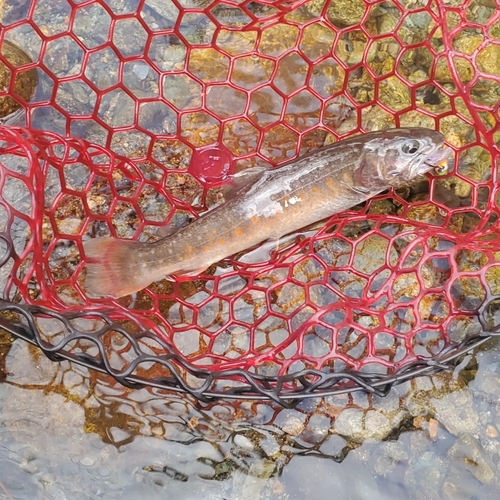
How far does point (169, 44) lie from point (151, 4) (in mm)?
274

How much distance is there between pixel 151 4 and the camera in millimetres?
3291

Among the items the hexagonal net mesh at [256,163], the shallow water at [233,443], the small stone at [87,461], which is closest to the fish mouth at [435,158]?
the hexagonal net mesh at [256,163]

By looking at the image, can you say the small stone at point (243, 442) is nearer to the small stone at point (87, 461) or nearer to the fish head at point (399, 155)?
the small stone at point (87, 461)

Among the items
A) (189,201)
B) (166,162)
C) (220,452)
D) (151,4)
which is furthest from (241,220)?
(151,4)

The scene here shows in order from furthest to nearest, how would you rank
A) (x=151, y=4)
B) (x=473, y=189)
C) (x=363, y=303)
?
(x=151, y=4) < (x=473, y=189) < (x=363, y=303)

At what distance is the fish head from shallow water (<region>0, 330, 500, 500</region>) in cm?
100

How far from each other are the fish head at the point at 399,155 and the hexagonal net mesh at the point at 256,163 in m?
0.18

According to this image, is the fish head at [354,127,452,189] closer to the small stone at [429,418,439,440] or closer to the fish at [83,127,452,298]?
the fish at [83,127,452,298]

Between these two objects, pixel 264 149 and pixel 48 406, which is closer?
pixel 48 406

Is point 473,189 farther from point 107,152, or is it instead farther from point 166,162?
point 107,152

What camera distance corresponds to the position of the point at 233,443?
8.96ft

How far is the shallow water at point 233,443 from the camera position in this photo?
2670 millimetres

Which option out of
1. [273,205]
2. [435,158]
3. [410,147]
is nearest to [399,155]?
[410,147]

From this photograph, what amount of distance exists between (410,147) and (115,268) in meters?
1.46
